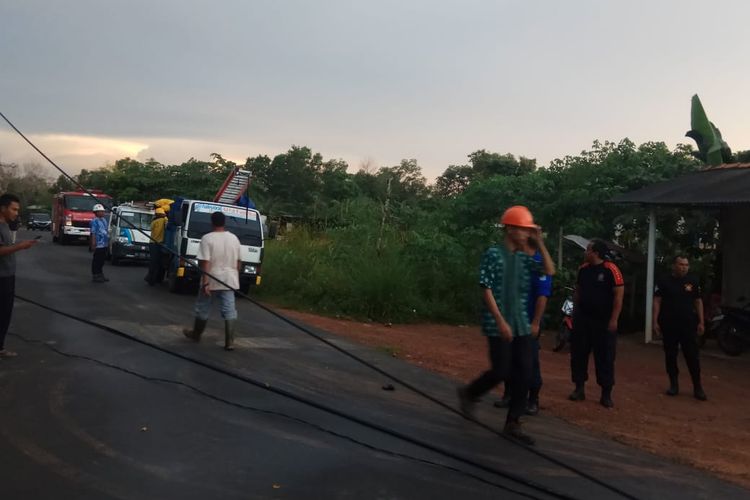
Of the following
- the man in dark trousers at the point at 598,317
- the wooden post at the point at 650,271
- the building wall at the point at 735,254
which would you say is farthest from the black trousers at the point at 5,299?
the building wall at the point at 735,254

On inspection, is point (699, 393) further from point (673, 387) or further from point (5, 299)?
point (5, 299)

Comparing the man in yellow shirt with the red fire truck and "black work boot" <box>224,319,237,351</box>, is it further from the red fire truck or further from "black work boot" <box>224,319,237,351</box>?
the red fire truck

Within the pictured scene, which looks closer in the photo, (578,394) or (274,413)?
(274,413)

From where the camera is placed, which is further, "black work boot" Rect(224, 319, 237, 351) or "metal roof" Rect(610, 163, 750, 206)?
"metal roof" Rect(610, 163, 750, 206)

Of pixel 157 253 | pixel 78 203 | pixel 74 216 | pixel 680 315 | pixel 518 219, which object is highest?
pixel 78 203

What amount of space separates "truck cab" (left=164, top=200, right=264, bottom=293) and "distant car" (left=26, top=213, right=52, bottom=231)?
155ft

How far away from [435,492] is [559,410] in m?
3.17

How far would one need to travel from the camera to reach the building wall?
1324 centimetres

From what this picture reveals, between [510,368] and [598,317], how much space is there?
2326mm

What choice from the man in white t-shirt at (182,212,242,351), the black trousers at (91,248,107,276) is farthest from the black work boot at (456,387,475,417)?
the black trousers at (91,248,107,276)

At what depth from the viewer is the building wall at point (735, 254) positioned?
1324 cm

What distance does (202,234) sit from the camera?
15.5m

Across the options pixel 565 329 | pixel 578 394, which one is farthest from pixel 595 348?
pixel 565 329

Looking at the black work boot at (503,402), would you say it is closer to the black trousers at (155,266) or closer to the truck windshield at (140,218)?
the black trousers at (155,266)
